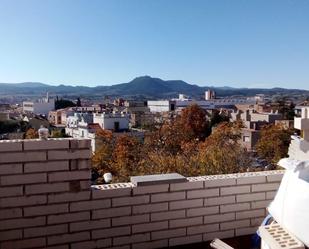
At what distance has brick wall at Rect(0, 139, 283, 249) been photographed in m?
2.37

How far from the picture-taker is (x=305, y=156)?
113 inches

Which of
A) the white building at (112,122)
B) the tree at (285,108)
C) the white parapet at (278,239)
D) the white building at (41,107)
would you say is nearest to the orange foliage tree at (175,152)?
the white parapet at (278,239)

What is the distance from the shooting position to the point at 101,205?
2.58 meters

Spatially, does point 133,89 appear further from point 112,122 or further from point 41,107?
point 112,122

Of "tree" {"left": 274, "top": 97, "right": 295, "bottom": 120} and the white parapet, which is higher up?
the white parapet

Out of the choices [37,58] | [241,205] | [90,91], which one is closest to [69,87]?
[90,91]

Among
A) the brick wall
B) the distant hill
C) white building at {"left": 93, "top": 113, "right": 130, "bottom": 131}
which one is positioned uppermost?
the distant hill

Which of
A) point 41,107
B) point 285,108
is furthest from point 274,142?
point 41,107

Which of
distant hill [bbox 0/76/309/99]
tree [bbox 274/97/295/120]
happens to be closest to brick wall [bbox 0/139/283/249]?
tree [bbox 274/97/295/120]

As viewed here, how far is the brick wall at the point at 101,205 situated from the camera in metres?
2.37

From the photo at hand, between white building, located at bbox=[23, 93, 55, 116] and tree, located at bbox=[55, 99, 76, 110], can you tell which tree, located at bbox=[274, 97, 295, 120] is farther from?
white building, located at bbox=[23, 93, 55, 116]

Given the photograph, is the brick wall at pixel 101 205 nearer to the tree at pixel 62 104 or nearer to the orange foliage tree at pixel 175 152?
the orange foliage tree at pixel 175 152

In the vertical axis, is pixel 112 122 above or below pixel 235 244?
below

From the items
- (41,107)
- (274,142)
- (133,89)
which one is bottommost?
(274,142)
